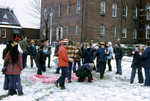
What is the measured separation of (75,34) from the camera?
3130 cm

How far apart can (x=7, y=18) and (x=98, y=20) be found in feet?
82.5

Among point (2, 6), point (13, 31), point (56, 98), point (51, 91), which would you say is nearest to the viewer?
point (56, 98)

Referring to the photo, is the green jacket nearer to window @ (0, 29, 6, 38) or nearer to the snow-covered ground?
the snow-covered ground

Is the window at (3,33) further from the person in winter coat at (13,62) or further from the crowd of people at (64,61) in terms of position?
the person in winter coat at (13,62)

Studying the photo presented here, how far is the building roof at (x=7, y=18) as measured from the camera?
44263 mm

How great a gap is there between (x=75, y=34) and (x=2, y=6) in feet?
87.0

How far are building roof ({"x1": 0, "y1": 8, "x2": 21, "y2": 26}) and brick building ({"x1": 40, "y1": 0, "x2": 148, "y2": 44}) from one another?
45.1 ft

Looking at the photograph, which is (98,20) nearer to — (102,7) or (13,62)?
(102,7)

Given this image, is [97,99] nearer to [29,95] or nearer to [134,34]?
[29,95]

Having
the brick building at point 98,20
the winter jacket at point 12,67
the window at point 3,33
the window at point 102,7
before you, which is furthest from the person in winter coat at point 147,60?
the window at point 3,33

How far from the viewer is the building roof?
145ft

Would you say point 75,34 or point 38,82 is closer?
point 38,82

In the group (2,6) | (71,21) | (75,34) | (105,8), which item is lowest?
(75,34)

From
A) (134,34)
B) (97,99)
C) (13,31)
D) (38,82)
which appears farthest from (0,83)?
(13,31)
